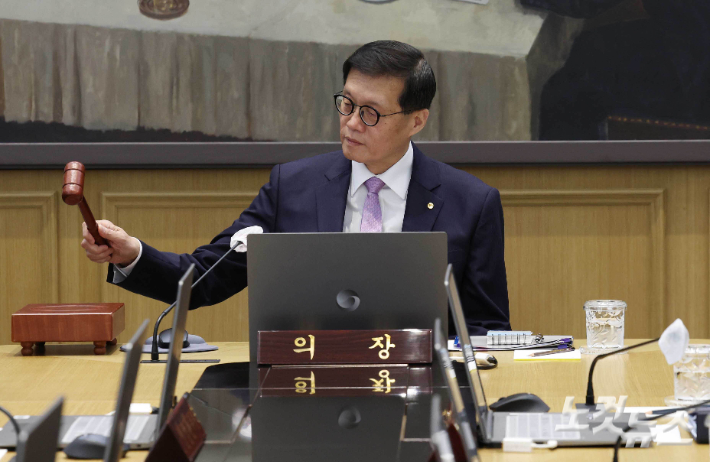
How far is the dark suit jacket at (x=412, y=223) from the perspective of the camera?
2.08m

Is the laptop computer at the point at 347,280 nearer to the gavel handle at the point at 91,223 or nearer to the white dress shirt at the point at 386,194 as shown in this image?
the gavel handle at the point at 91,223

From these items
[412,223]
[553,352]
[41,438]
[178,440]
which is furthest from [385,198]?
[41,438]

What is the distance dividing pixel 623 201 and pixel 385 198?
120cm

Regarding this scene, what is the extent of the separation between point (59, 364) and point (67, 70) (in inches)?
59.5

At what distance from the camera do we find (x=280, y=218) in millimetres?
2250

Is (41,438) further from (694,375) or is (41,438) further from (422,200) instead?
(422,200)

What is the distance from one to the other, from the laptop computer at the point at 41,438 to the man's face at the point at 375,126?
1531mm

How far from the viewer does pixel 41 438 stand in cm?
58

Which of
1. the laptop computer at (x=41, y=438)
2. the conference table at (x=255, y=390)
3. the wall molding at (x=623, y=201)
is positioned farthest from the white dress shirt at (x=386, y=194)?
the laptop computer at (x=41, y=438)

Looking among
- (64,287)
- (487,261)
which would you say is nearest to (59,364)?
(487,261)

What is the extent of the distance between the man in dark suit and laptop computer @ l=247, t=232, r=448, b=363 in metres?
0.60

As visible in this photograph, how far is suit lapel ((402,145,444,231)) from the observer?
2.11 meters

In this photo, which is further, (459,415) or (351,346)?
(351,346)

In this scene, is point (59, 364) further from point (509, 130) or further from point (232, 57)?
point (509, 130)
